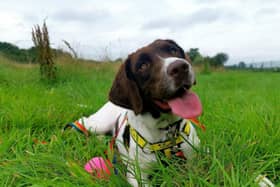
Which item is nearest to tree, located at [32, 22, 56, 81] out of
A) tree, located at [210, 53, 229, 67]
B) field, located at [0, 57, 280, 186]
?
field, located at [0, 57, 280, 186]

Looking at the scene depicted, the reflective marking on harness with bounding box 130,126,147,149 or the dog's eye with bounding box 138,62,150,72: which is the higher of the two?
the dog's eye with bounding box 138,62,150,72

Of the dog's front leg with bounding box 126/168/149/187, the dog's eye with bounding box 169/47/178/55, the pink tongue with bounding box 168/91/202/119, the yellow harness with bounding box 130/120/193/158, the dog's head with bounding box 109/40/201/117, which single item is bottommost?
the dog's front leg with bounding box 126/168/149/187

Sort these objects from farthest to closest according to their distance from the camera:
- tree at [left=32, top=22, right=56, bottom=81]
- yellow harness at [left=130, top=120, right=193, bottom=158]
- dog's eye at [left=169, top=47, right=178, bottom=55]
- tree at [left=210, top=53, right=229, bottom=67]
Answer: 1. tree at [left=210, top=53, right=229, bottom=67]
2. tree at [left=32, top=22, right=56, bottom=81]
3. dog's eye at [left=169, top=47, right=178, bottom=55]
4. yellow harness at [left=130, top=120, right=193, bottom=158]

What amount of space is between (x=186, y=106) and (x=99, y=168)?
61cm

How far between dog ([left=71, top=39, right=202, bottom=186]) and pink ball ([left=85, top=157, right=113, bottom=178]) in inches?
4.7

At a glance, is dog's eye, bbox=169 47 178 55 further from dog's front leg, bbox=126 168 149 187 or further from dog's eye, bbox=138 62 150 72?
dog's front leg, bbox=126 168 149 187

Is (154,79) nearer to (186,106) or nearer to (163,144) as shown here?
(186,106)

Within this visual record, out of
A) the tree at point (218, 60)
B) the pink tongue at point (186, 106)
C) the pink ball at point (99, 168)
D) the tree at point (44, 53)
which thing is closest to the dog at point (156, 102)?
the pink tongue at point (186, 106)

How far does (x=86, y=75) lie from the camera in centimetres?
681

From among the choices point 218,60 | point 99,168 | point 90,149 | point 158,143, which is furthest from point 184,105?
point 218,60

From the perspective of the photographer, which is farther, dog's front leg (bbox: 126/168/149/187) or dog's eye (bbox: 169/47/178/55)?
dog's eye (bbox: 169/47/178/55)

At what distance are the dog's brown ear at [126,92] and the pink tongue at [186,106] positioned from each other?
0.21 meters

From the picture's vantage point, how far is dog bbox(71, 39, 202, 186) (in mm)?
1742

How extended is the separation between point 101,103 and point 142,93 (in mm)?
2222
